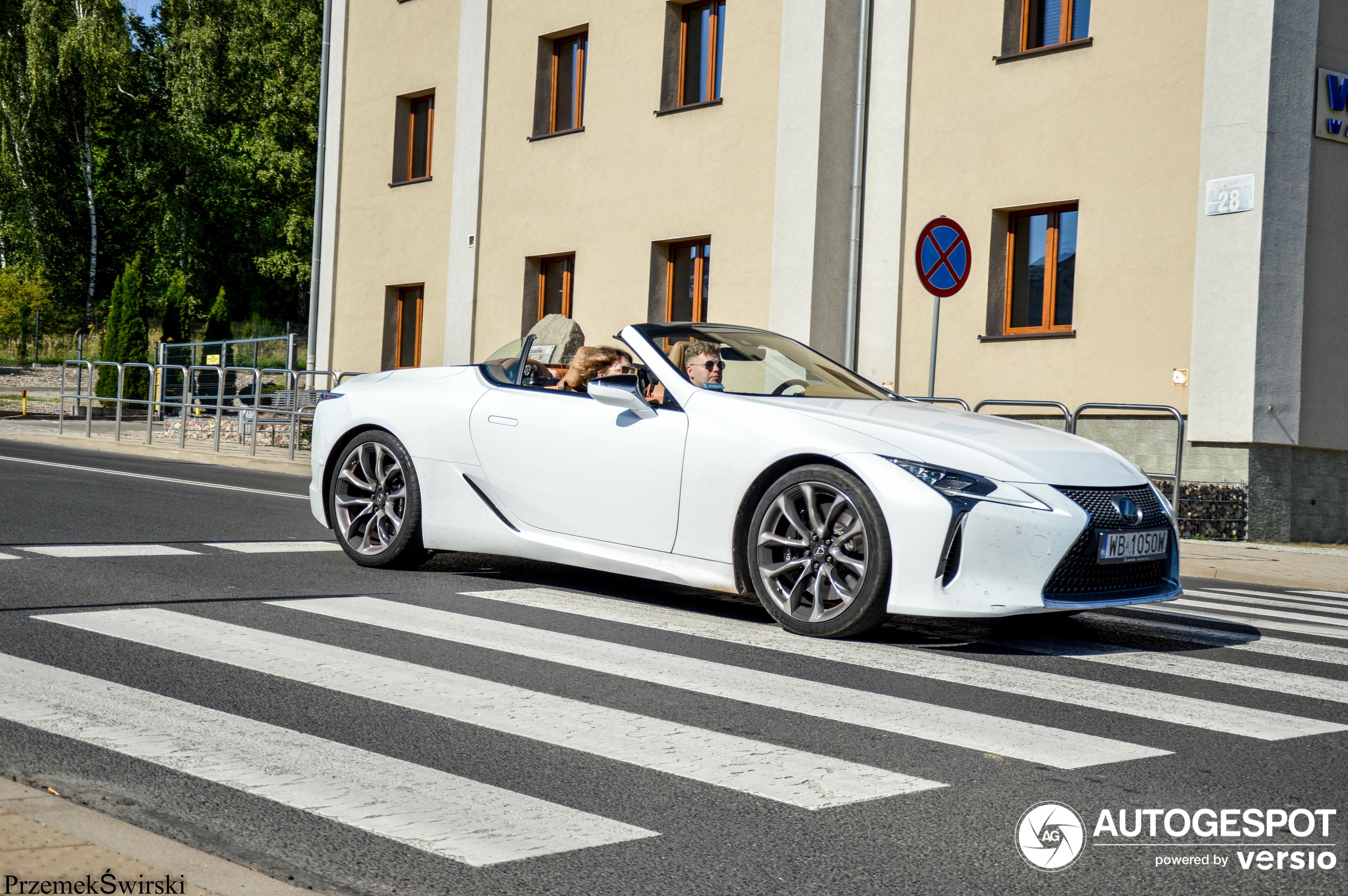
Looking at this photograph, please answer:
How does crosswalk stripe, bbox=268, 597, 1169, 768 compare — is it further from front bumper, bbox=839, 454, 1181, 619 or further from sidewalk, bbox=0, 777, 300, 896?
sidewalk, bbox=0, 777, 300, 896

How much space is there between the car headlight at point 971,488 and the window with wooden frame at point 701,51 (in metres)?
14.8

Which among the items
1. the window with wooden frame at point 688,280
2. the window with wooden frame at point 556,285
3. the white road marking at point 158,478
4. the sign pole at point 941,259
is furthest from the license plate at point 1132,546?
the window with wooden frame at point 556,285

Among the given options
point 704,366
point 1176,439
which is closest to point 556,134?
point 1176,439

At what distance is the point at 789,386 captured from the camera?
7.28 m

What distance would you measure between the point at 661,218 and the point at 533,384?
13.1 metres

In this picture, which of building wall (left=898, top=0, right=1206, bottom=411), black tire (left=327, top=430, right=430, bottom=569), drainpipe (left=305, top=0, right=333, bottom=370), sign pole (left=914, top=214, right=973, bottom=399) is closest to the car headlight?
black tire (left=327, top=430, right=430, bottom=569)

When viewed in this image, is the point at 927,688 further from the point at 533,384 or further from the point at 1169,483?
the point at 1169,483

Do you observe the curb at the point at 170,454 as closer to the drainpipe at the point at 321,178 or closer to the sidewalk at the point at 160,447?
the sidewalk at the point at 160,447

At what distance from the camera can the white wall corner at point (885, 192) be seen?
17.8m

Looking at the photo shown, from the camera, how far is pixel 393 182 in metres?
25.1

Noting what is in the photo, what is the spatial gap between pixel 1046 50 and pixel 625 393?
11.3 m

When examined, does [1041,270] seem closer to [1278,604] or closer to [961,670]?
[1278,604]

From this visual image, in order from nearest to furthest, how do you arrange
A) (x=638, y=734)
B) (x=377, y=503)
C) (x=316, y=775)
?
1. (x=316, y=775)
2. (x=638, y=734)
3. (x=377, y=503)

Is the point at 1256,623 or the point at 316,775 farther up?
the point at 1256,623
